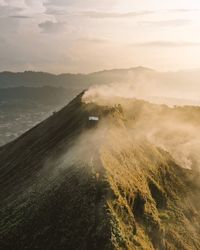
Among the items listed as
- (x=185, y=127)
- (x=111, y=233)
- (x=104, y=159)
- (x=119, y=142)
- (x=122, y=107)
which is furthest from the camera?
(x=185, y=127)

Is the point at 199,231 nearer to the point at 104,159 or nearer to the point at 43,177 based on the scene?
the point at 104,159

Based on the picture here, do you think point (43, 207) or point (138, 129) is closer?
point (43, 207)

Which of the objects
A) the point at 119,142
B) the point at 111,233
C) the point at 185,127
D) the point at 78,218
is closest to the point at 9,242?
the point at 78,218

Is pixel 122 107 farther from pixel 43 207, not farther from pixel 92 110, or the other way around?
pixel 43 207

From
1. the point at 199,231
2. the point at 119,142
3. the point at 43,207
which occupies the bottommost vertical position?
the point at 199,231

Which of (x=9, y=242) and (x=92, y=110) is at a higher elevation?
(x=92, y=110)

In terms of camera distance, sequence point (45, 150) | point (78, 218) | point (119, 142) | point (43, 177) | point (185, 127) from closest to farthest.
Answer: point (78, 218) < point (43, 177) < point (119, 142) < point (45, 150) < point (185, 127)
